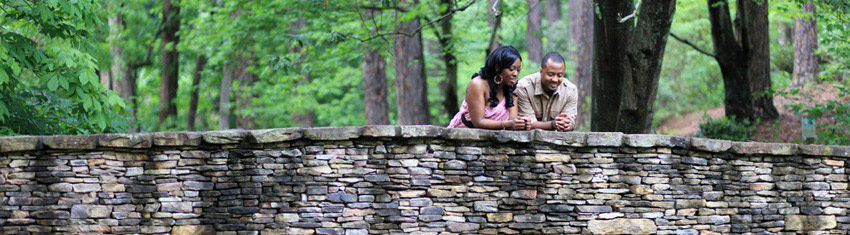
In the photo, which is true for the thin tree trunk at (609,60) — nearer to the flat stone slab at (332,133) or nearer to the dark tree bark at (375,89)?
the flat stone slab at (332,133)

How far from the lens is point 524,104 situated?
7.56m

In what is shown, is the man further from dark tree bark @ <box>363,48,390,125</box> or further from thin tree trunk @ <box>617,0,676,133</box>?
dark tree bark @ <box>363,48,390,125</box>

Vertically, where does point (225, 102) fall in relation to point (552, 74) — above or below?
above

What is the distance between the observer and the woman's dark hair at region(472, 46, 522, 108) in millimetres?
6988

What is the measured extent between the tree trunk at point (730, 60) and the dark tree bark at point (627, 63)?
492 centimetres

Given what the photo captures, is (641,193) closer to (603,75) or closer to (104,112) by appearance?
(603,75)

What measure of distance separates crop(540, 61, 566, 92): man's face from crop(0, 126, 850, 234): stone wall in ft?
1.91

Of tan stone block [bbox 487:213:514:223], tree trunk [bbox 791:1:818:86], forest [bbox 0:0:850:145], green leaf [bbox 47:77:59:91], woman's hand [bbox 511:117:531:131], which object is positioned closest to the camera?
tan stone block [bbox 487:213:514:223]

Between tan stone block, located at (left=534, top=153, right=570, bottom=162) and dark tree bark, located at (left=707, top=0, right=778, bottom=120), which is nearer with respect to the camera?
tan stone block, located at (left=534, top=153, right=570, bottom=162)

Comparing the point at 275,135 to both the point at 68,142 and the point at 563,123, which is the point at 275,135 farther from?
the point at 563,123

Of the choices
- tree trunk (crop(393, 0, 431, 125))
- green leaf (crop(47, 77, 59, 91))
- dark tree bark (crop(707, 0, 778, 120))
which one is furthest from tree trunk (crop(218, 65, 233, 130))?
green leaf (crop(47, 77, 59, 91))

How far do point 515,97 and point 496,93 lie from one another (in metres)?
0.23

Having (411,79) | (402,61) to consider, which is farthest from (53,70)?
(411,79)

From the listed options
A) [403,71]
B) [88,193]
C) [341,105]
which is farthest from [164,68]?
[88,193]
